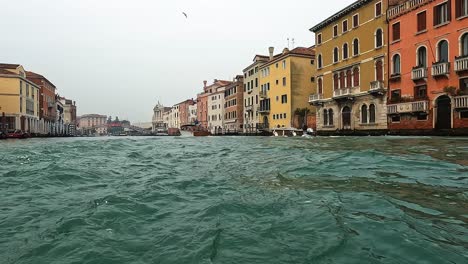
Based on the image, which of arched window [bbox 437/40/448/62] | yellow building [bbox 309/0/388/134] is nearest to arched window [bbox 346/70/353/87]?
yellow building [bbox 309/0/388/134]

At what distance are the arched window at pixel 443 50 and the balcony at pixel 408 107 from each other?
2.94 m

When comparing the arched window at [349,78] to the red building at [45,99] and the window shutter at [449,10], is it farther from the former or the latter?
the red building at [45,99]

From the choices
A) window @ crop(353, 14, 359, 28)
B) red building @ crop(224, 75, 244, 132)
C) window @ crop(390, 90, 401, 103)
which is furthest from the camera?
red building @ crop(224, 75, 244, 132)

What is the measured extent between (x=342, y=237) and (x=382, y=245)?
1.15 feet

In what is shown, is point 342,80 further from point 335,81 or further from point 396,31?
point 396,31

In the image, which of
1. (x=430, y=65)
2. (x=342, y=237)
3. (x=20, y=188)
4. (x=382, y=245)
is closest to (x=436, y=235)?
(x=382, y=245)

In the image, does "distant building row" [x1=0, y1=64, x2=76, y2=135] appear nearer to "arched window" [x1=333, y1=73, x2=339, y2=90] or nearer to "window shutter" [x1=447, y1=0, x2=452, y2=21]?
"arched window" [x1=333, y1=73, x2=339, y2=90]

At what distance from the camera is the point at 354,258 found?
270 centimetres

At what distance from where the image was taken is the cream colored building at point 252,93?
49281 millimetres

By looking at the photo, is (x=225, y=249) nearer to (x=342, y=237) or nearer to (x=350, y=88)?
(x=342, y=237)

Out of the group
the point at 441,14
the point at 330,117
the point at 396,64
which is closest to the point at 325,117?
the point at 330,117

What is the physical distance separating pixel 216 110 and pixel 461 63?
50.9 m

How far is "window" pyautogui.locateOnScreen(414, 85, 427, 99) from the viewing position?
22309 mm

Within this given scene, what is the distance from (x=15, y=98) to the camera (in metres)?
45.3
